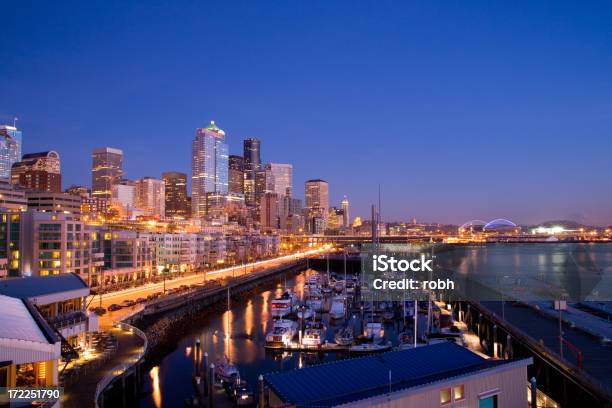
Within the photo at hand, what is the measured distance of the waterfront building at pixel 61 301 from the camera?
20.3 metres

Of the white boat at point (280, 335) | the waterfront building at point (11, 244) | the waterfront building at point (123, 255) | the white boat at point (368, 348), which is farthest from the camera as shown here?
the waterfront building at point (123, 255)

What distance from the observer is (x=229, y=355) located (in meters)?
29.8

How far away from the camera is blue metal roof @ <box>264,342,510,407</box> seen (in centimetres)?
1110

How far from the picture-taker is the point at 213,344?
33.0 m

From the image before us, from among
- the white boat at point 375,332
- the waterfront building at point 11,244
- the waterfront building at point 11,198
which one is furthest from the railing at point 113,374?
the waterfront building at point 11,198

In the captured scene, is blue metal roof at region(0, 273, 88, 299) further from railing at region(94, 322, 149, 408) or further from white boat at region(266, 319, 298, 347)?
white boat at region(266, 319, 298, 347)

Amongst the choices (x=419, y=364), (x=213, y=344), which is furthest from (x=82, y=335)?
(x=419, y=364)

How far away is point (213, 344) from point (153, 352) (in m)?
4.11

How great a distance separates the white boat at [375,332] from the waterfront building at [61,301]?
16.8 m

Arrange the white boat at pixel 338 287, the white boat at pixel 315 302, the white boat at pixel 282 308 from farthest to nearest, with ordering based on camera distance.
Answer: the white boat at pixel 338 287 → the white boat at pixel 315 302 → the white boat at pixel 282 308

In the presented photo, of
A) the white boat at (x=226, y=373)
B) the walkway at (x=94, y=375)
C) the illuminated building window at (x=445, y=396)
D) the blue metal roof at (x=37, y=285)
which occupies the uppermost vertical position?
the blue metal roof at (x=37, y=285)

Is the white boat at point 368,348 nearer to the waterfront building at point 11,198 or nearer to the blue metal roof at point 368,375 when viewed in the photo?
the blue metal roof at point 368,375

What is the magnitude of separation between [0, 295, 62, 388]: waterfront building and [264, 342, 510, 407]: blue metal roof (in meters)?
6.18

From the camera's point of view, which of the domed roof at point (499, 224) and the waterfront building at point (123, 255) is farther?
the domed roof at point (499, 224)
